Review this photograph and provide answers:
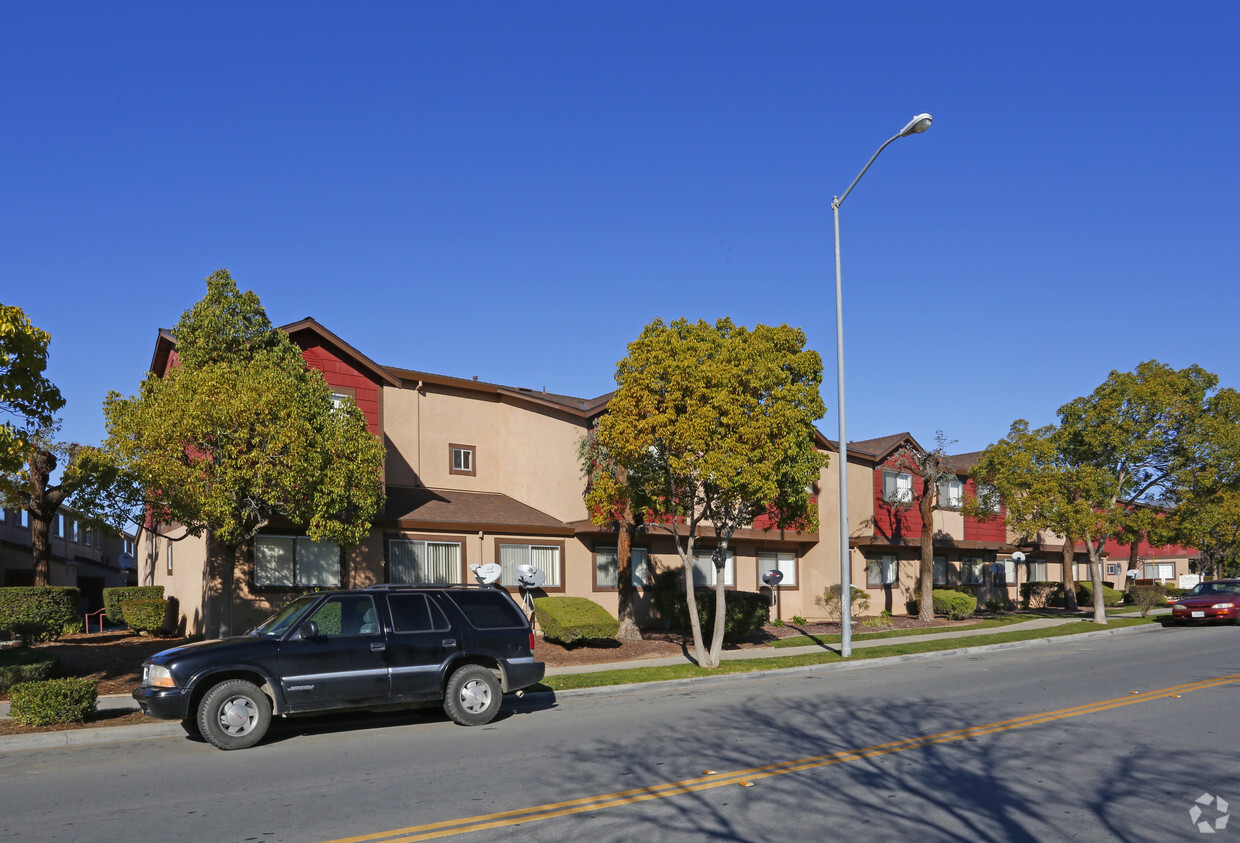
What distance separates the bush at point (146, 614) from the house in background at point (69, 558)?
10664mm

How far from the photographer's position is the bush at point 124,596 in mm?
27031

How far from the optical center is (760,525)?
30625 mm

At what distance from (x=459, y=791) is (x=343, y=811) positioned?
1075mm

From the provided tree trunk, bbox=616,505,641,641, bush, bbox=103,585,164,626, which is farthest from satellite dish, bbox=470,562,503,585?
bush, bbox=103,585,164,626

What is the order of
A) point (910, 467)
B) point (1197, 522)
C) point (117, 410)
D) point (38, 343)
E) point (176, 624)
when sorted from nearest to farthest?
point (38, 343) < point (117, 410) < point (176, 624) < point (1197, 522) < point (910, 467)

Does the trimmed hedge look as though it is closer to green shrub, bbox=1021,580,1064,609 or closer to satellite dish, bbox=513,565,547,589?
satellite dish, bbox=513,565,547,589

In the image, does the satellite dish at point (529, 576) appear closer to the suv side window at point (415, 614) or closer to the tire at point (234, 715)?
the suv side window at point (415, 614)

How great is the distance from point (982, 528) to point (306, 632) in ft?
117

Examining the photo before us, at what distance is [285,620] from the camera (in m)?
12.4

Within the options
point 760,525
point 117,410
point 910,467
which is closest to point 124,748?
point 117,410

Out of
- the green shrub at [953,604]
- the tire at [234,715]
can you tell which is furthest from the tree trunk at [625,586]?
the green shrub at [953,604]

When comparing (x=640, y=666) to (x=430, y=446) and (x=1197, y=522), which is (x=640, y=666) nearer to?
(x=430, y=446)

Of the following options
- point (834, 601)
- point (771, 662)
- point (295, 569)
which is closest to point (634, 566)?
point (771, 662)

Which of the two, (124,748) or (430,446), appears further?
(430,446)
